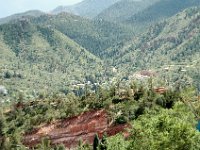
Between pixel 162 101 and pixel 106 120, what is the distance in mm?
17904

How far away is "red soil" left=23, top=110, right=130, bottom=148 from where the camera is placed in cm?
12512

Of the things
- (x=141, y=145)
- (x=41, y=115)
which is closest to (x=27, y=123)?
(x=41, y=115)

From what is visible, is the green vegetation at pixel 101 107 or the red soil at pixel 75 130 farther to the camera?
the red soil at pixel 75 130

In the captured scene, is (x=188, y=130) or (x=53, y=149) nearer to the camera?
(x=188, y=130)

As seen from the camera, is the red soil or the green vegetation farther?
the red soil

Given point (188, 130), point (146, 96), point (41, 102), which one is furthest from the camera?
point (41, 102)

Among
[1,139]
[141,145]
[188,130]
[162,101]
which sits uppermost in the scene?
[188,130]

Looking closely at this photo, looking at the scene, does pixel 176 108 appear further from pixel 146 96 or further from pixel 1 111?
pixel 1 111

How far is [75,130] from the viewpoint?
130375 mm

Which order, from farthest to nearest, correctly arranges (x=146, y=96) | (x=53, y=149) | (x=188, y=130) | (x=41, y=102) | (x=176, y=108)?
(x=41, y=102), (x=146, y=96), (x=53, y=149), (x=176, y=108), (x=188, y=130)

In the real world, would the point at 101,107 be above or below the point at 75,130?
above

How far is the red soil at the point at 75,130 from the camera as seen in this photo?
411ft

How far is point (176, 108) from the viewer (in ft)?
279

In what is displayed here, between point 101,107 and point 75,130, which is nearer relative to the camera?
point 75,130
